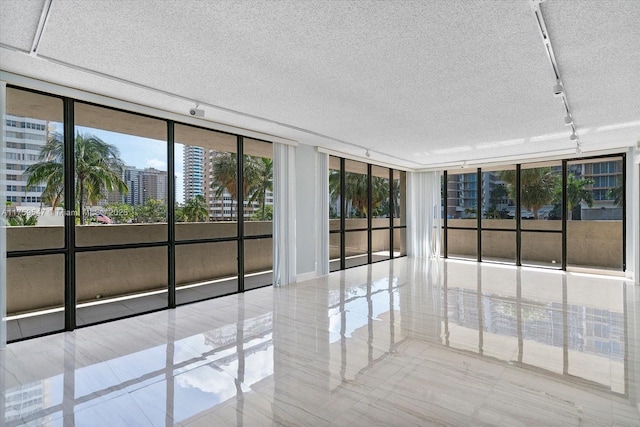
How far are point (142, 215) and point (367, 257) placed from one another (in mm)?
5886

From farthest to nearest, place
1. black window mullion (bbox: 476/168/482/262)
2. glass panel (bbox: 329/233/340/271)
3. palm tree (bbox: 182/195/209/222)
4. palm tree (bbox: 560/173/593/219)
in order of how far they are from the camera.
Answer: black window mullion (bbox: 476/168/482/262)
glass panel (bbox: 329/233/340/271)
palm tree (bbox: 560/173/593/219)
palm tree (bbox: 182/195/209/222)

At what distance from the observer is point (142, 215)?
5621 millimetres

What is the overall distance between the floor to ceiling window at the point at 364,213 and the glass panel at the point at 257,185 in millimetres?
1725

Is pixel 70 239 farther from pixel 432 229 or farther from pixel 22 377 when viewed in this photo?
pixel 432 229

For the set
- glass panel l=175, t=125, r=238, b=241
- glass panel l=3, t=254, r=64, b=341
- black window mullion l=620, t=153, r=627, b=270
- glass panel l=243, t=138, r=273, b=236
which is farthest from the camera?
black window mullion l=620, t=153, r=627, b=270

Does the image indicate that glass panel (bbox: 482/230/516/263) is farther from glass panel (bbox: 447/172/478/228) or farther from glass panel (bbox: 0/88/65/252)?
glass panel (bbox: 0/88/65/252)

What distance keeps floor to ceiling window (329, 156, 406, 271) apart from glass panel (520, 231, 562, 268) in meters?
3.42

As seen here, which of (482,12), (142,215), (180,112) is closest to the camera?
(482,12)

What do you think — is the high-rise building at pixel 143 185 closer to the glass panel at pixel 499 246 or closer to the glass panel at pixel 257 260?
the glass panel at pixel 257 260

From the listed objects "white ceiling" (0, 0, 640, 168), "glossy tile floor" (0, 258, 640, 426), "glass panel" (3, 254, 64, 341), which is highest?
"white ceiling" (0, 0, 640, 168)

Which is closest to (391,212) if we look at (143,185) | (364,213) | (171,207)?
(364,213)

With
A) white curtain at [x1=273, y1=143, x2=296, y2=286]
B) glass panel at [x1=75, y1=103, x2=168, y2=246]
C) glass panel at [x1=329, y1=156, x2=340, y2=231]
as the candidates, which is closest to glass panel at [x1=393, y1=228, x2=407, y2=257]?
glass panel at [x1=329, y1=156, x2=340, y2=231]

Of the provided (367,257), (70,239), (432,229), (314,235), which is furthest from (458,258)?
(70,239)

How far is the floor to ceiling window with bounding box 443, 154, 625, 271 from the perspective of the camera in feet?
26.5
